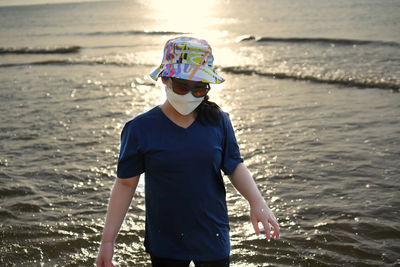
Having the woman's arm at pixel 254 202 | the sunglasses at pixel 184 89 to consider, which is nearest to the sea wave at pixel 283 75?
the woman's arm at pixel 254 202

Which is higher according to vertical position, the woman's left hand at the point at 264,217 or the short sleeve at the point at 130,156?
the short sleeve at the point at 130,156

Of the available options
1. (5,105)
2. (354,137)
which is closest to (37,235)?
(354,137)

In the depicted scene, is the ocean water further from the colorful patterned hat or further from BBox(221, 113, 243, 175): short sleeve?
the colorful patterned hat

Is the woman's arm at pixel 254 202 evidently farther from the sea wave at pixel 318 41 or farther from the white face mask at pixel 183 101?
the sea wave at pixel 318 41

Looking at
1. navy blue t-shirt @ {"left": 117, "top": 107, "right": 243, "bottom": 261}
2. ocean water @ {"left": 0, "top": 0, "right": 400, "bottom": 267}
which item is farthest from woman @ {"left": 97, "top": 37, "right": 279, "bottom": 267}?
ocean water @ {"left": 0, "top": 0, "right": 400, "bottom": 267}

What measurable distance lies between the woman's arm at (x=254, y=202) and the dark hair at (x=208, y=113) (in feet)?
0.88

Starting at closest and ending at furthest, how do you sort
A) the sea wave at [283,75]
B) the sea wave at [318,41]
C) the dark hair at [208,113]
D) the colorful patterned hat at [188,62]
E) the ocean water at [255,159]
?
the colorful patterned hat at [188,62], the dark hair at [208,113], the ocean water at [255,159], the sea wave at [283,75], the sea wave at [318,41]

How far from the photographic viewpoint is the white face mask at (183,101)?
222 centimetres

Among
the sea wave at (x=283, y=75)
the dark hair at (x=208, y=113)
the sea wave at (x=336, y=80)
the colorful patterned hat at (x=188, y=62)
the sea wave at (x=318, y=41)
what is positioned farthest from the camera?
the sea wave at (x=318, y=41)

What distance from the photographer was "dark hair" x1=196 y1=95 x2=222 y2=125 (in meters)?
2.28

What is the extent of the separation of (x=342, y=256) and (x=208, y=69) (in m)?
2.51

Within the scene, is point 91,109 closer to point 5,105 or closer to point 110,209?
point 5,105

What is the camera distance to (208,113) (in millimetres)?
2295

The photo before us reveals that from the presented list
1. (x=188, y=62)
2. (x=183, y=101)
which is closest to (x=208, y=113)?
(x=183, y=101)
